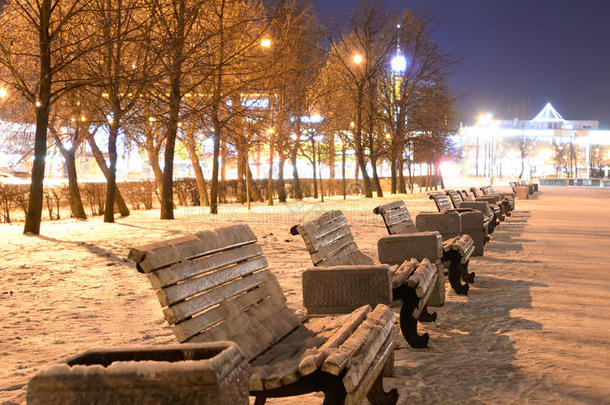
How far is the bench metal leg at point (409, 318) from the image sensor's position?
19.3ft

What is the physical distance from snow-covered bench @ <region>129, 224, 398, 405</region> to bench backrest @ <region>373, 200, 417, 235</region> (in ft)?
11.3

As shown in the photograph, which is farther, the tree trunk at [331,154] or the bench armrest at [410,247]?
the tree trunk at [331,154]

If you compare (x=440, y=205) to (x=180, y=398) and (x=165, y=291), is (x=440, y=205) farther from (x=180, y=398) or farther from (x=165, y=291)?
(x=180, y=398)

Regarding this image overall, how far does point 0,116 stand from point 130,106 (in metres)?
10.6

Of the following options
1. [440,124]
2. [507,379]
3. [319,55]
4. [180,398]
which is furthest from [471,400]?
[440,124]

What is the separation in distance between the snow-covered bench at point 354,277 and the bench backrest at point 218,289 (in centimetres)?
63

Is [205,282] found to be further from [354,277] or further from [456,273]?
[456,273]

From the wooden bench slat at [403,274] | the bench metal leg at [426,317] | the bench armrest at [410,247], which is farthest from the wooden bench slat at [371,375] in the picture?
the bench armrest at [410,247]

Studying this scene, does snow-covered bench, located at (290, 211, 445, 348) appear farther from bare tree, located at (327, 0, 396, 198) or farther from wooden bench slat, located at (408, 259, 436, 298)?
bare tree, located at (327, 0, 396, 198)

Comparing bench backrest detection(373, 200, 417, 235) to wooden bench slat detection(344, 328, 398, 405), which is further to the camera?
bench backrest detection(373, 200, 417, 235)

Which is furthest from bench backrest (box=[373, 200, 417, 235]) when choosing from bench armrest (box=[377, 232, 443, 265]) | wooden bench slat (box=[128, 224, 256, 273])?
wooden bench slat (box=[128, 224, 256, 273])

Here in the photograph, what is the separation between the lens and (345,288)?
5.27 meters

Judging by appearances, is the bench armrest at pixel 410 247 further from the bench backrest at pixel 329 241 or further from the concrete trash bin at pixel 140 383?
the concrete trash bin at pixel 140 383

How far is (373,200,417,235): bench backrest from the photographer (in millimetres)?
8180
